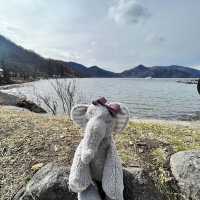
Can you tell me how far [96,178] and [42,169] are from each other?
79cm

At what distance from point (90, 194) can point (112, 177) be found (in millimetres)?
283

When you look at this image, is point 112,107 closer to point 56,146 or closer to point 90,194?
point 90,194

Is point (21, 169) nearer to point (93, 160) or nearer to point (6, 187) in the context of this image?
point (6, 187)

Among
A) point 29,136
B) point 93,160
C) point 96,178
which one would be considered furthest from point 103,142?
point 29,136

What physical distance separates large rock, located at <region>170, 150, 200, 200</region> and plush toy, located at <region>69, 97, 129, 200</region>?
0.80 metres

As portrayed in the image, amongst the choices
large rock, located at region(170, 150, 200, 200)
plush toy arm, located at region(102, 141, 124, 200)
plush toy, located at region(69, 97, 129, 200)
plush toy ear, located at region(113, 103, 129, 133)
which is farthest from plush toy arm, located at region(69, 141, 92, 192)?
large rock, located at region(170, 150, 200, 200)

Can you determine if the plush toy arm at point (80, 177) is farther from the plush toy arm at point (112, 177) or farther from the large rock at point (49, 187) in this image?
the large rock at point (49, 187)

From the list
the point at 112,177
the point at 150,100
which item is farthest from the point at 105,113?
the point at 150,100

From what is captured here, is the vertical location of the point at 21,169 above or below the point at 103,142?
below

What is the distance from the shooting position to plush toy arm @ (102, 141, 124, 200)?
95.5 inches

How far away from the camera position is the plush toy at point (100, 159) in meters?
2.37

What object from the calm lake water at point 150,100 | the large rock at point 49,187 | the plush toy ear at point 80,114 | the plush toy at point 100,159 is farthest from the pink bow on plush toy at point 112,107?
the calm lake water at point 150,100

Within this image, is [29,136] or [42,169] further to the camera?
[29,136]

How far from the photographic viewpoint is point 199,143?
4.05m
